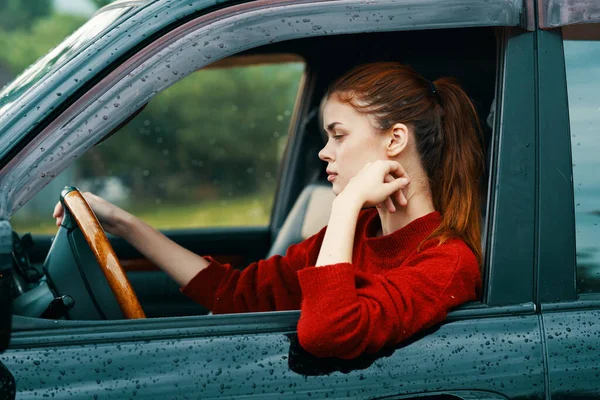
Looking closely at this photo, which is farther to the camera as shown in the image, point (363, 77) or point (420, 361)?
point (363, 77)

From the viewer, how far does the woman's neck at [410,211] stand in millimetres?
1915

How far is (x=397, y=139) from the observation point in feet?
6.15

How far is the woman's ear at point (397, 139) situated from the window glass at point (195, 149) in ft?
39.8

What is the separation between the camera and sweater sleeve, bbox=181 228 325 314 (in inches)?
87.2

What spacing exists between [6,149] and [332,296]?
2.08 ft

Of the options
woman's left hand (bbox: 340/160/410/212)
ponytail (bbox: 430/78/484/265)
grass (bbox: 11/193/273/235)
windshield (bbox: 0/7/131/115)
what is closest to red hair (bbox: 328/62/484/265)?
ponytail (bbox: 430/78/484/265)

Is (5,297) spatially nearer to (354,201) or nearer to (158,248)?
(354,201)

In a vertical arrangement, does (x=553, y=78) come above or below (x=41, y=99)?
above

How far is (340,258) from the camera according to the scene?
5.27 feet

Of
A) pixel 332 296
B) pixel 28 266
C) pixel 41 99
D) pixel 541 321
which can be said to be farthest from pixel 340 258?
pixel 28 266

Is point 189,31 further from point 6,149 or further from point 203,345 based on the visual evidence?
point 203,345

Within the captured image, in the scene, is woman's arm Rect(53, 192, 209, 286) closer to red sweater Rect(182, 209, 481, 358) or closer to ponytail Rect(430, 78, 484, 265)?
red sweater Rect(182, 209, 481, 358)

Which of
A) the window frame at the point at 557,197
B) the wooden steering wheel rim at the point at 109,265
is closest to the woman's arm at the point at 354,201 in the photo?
the window frame at the point at 557,197

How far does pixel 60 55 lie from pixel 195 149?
46.0 feet
